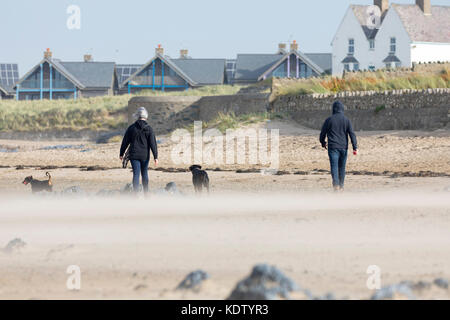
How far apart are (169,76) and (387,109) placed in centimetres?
3588

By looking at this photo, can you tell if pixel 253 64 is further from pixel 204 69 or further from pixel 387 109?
pixel 387 109

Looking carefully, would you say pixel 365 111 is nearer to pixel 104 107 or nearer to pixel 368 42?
pixel 104 107

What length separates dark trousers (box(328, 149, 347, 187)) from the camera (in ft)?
42.3

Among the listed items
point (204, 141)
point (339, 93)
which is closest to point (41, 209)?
point (204, 141)

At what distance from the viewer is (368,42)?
2162 inches

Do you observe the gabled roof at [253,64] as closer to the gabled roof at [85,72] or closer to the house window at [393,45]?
the gabled roof at [85,72]

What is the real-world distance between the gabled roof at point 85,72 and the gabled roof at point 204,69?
5695 millimetres

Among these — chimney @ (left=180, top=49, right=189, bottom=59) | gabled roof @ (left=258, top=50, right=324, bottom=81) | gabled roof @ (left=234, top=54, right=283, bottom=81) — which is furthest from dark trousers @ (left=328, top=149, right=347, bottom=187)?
chimney @ (left=180, top=49, right=189, bottom=59)

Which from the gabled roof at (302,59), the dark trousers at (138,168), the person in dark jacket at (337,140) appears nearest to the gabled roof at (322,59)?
the gabled roof at (302,59)

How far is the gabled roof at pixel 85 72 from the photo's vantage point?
5903 cm

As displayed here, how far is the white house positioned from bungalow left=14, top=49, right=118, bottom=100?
18.7 metres

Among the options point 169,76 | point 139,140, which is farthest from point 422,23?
point 139,140

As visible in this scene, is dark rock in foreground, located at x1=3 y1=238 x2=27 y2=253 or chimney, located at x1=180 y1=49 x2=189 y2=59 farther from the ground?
chimney, located at x1=180 y1=49 x2=189 y2=59

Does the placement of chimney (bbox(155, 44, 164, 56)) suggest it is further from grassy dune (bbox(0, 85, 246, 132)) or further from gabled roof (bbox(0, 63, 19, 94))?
gabled roof (bbox(0, 63, 19, 94))
